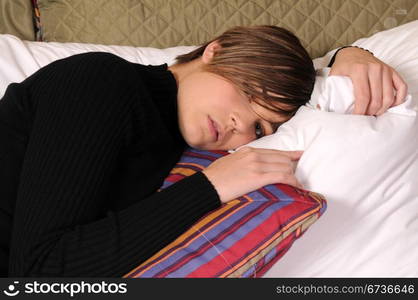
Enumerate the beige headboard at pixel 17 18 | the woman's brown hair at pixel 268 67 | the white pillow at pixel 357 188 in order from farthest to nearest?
the beige headboard at pixel 17 18 < the woman's brown hair at pixel 268 67 < the white pillow at pixel 357 188

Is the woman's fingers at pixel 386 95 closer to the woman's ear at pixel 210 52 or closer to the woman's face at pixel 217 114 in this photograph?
the woman's face at pixel 217 114

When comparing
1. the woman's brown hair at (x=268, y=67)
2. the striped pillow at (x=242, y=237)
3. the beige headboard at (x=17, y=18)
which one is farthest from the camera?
the beige headboard at (x=17, y=18)

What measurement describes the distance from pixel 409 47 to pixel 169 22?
0.74 m

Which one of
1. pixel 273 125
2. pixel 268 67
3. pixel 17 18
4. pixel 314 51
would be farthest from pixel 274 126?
pixel 17 18

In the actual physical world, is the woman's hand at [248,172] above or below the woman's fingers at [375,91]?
below

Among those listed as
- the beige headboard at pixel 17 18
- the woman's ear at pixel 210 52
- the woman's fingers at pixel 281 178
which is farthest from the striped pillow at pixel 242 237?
the beige headboard at pixel 17 18

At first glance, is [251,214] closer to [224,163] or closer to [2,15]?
[224,163]

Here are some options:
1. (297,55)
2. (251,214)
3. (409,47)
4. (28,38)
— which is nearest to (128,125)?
(251,214)

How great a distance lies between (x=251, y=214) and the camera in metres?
0.74

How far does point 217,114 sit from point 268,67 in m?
0.14

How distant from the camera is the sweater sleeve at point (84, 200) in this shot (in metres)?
0.73

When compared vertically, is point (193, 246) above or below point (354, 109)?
below

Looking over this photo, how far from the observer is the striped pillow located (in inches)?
27.6

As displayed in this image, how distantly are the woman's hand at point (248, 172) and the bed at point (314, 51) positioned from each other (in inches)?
2.1
